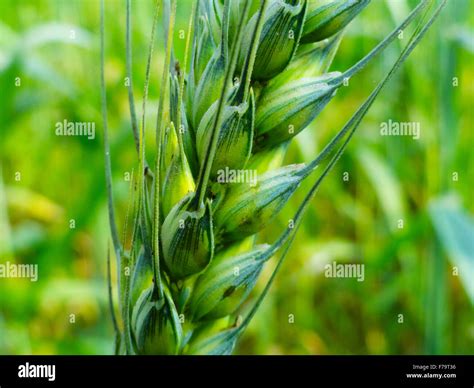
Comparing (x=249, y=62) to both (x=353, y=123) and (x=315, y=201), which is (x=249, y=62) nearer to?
(x=353, y=123)

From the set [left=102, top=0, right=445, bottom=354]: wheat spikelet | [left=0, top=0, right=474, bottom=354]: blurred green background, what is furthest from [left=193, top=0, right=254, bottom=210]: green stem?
[left=0, top=0, right=474, bottom=354]: blurred green background

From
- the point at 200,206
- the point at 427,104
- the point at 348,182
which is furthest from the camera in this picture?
the point at 348,182

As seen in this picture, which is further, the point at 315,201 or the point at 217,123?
the point at 315,201

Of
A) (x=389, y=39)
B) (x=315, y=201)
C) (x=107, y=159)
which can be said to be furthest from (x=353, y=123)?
→ (x=315, y=201)

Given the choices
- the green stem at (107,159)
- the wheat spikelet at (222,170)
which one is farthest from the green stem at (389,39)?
the green stem at (107,159)

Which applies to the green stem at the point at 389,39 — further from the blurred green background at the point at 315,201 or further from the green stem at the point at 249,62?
the blurred green background at the point at 315,201

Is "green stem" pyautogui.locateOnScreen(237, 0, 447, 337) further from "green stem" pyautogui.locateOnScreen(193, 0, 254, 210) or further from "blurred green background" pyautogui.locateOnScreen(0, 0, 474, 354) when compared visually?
"blurred green background" pyautogui.locateOnScreen(0, 0, 474, 354)

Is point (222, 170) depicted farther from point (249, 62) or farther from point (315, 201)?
point (315, 201)
